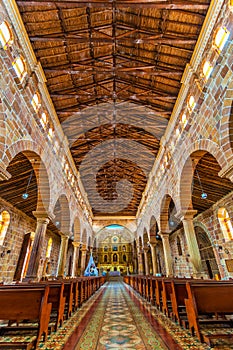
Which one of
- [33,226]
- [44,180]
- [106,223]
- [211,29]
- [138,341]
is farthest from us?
[106,223]

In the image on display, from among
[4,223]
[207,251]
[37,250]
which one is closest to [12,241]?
[4,223]

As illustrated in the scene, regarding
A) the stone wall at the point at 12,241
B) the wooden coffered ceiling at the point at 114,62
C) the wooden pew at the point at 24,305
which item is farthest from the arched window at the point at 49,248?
the wooden pew at the point at 24,305

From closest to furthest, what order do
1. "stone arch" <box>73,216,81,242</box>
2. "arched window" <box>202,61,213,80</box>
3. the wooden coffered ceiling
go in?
"arched window" <box>202,61,213,80</box>
the wooden coffered ceiling
"stone arch" <box>73,216,81,242</box>

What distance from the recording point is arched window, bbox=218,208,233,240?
31.8ft

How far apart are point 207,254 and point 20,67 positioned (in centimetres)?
1372

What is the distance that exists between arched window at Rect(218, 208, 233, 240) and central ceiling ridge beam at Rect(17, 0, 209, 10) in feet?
28.5

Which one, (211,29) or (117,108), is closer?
(211,29)

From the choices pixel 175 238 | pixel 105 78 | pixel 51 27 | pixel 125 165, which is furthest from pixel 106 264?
pixel 51 27

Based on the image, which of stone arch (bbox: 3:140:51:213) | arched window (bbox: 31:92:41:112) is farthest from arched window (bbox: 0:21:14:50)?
stone arch (bbox: 3:140:51:213)

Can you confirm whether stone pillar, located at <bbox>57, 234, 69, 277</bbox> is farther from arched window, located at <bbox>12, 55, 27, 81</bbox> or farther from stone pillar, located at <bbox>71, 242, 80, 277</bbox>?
arched window, located at <bbox>12, 55, 27, 81</bbox>

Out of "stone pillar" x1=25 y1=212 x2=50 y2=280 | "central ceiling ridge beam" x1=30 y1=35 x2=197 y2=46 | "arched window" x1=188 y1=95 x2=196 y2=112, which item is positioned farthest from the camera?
"arched window" x1=188 y1=95 x2=196 y2=112

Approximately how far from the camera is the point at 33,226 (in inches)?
519

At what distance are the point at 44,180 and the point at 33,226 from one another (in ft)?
20.0

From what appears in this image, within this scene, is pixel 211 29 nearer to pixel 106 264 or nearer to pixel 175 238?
pixel 175 238
